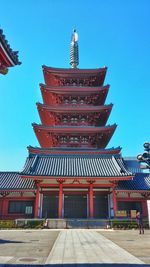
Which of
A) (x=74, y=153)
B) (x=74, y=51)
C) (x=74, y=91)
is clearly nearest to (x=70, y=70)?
(x=74, y=91)

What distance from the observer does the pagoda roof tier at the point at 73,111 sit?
32.3m

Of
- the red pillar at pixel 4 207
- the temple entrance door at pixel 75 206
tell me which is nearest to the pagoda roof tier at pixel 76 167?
the temple entrance door at pixel 75 206

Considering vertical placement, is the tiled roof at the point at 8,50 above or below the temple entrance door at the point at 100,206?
above

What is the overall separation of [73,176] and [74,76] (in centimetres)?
1633

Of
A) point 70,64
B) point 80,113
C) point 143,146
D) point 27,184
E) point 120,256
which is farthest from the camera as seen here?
point 70,64

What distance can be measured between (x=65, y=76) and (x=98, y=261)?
1182 inches

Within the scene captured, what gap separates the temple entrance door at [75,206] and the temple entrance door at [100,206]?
122 cm

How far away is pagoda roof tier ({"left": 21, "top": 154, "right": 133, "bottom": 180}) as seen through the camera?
2442 centimetres

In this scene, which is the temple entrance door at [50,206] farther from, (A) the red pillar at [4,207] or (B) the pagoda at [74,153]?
(A) the red pillar at [4,207]

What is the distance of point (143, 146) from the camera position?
9.60m

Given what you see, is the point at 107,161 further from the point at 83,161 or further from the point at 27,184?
the point at 27,184

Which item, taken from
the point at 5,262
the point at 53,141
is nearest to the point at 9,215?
the point at 53,141

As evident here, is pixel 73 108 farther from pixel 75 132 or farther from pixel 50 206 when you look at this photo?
pixel 50 206

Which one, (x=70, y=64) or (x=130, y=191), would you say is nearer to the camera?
(x=130, y=191)
